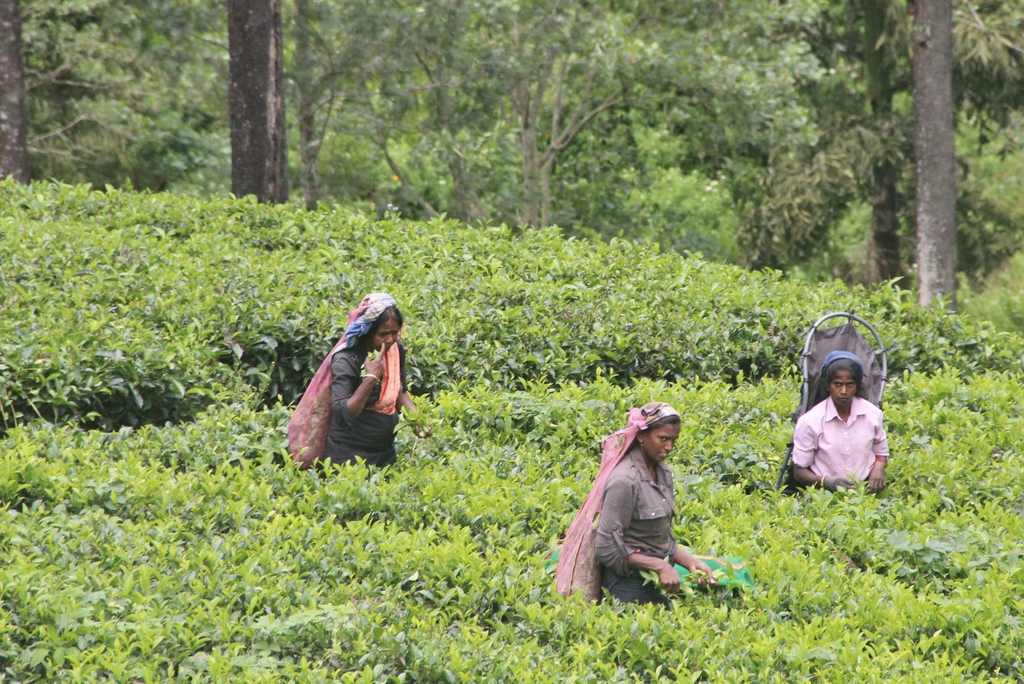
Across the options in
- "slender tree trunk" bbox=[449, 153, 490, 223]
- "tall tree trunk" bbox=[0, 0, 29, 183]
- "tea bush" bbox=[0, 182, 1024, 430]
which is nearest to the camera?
"tea bush" bbox=[0, 182, 1024, 430]

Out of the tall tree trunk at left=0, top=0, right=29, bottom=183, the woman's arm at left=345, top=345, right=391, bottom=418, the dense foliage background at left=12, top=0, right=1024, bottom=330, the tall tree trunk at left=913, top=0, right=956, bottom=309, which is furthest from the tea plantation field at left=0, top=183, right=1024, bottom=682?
the dense foliage background at left=12, top=0, right=1024, bottom=330

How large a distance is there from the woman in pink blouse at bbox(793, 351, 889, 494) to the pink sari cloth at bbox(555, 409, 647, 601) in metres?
1.85

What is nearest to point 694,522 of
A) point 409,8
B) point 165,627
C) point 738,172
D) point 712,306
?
point 165,627

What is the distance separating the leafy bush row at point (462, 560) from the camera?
4.97m

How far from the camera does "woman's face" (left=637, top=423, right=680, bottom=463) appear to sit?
5297 mm

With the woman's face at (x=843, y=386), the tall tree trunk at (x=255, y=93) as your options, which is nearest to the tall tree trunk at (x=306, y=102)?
the tall tree trunk at (x=255, y=93)

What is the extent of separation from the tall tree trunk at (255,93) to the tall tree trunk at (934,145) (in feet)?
27.6

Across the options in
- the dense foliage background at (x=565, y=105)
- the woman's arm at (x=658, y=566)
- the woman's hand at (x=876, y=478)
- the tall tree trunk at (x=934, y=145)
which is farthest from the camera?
the dense foliage background at (x=565, y=105)

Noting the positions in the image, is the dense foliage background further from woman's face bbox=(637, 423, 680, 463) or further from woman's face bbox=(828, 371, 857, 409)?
woman's face bbox=(637, 423, 680, 463)

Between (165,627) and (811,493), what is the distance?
3.89m

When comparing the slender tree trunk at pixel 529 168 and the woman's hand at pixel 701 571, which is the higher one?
the slender tree trunk at pixel 529 168

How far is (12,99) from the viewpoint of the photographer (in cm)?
1496

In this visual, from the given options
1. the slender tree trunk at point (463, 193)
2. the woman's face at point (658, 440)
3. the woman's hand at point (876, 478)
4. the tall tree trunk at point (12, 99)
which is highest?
the tall tree trunk at point (12, 99)

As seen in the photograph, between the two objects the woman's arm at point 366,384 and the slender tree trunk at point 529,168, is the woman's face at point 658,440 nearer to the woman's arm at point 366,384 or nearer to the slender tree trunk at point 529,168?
the woman's arm at point 366,384
